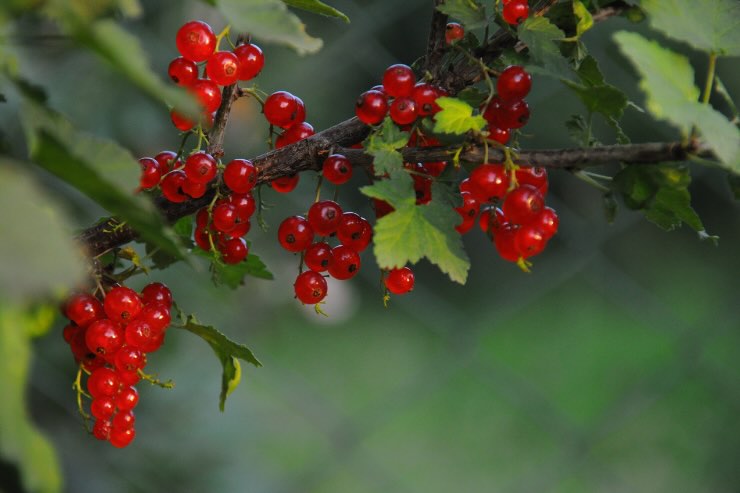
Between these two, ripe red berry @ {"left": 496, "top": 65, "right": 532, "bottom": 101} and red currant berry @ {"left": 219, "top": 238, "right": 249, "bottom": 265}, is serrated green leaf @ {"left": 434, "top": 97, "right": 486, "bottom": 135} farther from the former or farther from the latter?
red currant berry @ {"left": 219, "top": 238, "right": 249, "bottom": 265}

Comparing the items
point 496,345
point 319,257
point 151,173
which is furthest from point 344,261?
point 496,345

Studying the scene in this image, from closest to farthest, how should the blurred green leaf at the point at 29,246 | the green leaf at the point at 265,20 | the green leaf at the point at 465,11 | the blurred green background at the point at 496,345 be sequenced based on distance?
the blurred green leaf at the point at 29,246
the green leaf at the point at 265,20
the green leaf at the point at 465,11
the blurred green background at the point at 496,345

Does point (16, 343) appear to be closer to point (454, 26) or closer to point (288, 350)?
point (454, 26)

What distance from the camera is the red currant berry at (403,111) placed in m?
0.47

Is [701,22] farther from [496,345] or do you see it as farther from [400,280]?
[496,345]

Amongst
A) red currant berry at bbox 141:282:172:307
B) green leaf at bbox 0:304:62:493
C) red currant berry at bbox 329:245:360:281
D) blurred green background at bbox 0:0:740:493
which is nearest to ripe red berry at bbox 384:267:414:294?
red currant berry at bbox 329:245:360:281

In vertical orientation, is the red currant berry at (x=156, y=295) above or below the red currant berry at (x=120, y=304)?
below

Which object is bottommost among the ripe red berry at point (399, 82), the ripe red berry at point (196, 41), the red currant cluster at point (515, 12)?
the ripe red berry at point (196, 41)

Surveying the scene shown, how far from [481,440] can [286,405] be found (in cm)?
58

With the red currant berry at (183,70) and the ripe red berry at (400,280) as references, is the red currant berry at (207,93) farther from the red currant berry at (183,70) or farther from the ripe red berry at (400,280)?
the ripe red berry at (400,280)

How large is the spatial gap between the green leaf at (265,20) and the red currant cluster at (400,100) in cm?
10

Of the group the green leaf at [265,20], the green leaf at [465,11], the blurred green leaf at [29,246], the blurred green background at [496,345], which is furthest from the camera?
the blurred green background at [496,345]

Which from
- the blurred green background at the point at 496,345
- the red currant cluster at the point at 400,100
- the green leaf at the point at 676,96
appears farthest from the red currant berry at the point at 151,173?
the blurred green background at the point at 496,345

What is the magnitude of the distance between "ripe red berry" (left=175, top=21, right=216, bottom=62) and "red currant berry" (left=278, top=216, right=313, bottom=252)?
0.11 m
